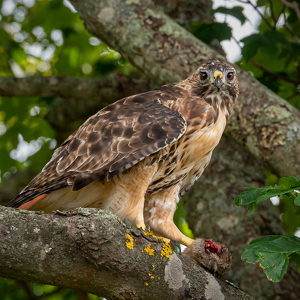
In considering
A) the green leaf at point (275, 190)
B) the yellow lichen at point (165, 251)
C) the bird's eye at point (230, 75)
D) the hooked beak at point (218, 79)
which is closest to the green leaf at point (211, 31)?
the bird's eye at point (230, 75)

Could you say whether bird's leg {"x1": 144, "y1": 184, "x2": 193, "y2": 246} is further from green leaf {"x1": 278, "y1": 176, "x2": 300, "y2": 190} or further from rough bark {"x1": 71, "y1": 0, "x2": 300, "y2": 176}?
green leaf {"x1": 278, "y1": 176, "x2": 300, "y2": 190}

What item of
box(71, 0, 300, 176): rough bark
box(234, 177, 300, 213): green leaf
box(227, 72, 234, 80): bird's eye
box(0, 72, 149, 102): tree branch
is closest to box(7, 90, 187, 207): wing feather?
box(227, 72, 234, 80): bird's eye

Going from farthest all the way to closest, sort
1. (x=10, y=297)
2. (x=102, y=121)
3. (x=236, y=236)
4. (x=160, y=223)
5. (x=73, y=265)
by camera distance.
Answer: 1. (x=10, y=297)
2. (x=236, y=236)
3. (x=160, y=223)
4. (x=102, y=121)
5. (x=73, y=265)

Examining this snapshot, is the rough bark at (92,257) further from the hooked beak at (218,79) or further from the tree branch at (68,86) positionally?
the tree branch at (68,86)

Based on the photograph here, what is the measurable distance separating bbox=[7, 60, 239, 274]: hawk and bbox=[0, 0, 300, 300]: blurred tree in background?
1418 millimetres

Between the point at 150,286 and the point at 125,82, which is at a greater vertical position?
the point at 150,286

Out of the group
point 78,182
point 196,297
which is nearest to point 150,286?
point 196,297

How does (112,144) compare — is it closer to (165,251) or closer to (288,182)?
(165,251)

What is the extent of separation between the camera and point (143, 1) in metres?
4.27

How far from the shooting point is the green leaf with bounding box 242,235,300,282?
208cm

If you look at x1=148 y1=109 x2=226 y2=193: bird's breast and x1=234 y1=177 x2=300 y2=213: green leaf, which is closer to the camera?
x1=234 y1=177 x2=300 y2=213: green leaf

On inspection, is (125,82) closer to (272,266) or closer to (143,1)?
(143,1)

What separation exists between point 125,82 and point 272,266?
3.78 metres

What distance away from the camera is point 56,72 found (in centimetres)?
630
